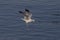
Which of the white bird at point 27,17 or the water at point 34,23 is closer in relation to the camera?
the water at point 34,23

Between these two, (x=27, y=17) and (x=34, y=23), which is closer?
(x=27, y=17)

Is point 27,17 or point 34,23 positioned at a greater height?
point 27,17

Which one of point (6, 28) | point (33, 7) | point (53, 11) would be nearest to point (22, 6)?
point (33, 7)

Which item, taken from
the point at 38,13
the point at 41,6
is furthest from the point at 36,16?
the point at 41,6

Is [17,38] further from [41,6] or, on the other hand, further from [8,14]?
[41,6]

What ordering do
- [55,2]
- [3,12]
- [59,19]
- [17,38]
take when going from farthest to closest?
[55,2], [3,12], [59,19], [17,38]

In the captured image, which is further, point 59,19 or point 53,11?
point 53,11

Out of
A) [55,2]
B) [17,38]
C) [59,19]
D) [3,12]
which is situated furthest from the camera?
[55,2]

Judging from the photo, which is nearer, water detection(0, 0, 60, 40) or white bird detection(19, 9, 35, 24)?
water detection(0, 0, 60, 40)
